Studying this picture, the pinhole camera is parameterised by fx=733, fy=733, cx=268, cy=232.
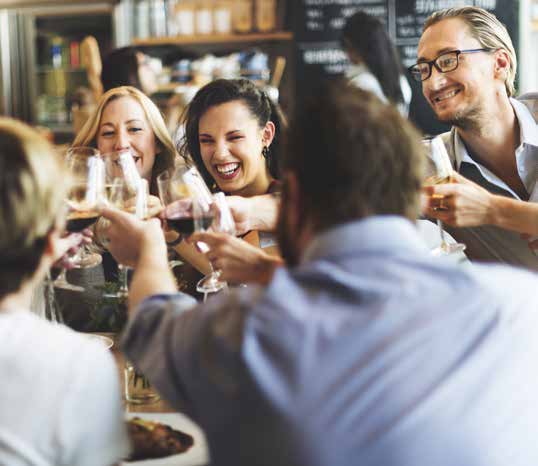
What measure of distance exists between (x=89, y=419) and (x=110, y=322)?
75cm

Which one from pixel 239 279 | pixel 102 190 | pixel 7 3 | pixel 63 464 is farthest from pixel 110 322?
pixel 7 3

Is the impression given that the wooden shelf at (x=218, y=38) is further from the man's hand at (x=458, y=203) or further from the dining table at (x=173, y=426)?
the dining table at (x=173, y=426)

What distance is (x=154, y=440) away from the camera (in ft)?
3.86

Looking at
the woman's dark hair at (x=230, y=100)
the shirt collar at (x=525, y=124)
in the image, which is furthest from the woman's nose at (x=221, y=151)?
the shirt collar at (x=525, y=124)

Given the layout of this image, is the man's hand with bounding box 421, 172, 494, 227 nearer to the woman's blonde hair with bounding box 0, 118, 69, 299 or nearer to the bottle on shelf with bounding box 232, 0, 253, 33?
the woman's blonde hair with bounding box 0, 118, 69, 299

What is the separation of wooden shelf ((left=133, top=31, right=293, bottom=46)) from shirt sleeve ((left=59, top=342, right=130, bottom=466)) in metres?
4.38

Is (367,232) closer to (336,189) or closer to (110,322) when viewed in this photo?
(336,189)

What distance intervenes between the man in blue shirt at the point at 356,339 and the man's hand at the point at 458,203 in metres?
0.75

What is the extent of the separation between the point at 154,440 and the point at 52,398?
0.34 metres

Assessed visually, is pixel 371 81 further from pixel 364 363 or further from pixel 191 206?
pixel 364 363

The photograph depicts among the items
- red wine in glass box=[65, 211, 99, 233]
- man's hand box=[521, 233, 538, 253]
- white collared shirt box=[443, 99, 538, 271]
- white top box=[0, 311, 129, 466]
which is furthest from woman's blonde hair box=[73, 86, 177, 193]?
white top box=[0, 311, 129, 466]

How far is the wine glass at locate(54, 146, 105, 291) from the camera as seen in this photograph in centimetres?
145


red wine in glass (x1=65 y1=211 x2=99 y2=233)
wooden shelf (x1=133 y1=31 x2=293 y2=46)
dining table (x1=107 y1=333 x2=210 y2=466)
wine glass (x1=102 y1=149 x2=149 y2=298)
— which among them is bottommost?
dining table (x1=107 y1=333 x2=210 y2=466)

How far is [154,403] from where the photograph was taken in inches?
53.6
